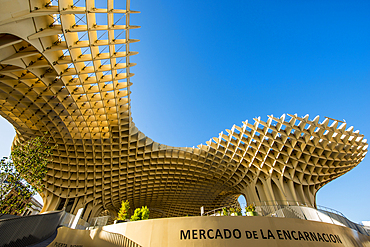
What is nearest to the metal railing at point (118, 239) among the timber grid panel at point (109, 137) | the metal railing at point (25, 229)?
the metal railing at point (25, 229)

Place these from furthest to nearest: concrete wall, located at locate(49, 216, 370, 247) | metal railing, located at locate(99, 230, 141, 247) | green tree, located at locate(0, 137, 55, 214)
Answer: metal railing, located at locate(99, 230, 141, 247), concrete wall, located at locate(49, 216, 370, 247), green tree, located at locate(0, 137, 55, 214)

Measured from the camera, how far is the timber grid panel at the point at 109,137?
15.2 m

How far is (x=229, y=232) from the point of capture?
13484 millimetres

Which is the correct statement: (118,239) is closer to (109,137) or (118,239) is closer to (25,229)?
(25,229)

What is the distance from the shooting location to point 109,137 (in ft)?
104

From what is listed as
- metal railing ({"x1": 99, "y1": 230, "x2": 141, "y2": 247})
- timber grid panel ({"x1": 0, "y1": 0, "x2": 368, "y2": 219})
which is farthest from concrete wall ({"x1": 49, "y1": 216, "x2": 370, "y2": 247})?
timber grid panel ({"x1": 0, "y1": 0, "x2": 368, "y2": 219})

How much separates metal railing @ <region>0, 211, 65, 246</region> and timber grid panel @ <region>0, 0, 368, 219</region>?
11.4 meters

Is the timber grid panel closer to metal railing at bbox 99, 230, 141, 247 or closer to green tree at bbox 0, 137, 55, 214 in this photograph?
green tree at bbox 0, 137, 55, 214

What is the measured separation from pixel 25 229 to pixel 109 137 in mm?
21887

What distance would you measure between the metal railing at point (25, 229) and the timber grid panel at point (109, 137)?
11.4m

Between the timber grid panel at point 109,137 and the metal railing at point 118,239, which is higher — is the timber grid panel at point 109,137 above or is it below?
above

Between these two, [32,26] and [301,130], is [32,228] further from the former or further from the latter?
[301,130]

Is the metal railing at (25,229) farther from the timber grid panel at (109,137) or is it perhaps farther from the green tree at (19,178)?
the timber grid panel at (109,137)

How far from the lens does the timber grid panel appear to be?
15.2 m
